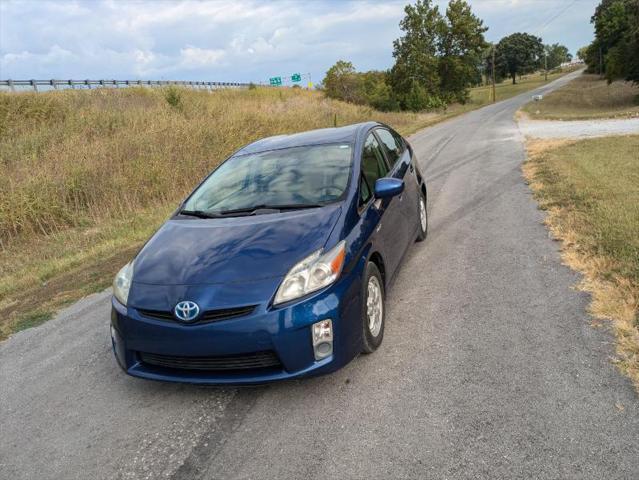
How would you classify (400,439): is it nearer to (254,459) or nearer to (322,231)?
(254,459)

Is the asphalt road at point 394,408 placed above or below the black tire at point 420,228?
below

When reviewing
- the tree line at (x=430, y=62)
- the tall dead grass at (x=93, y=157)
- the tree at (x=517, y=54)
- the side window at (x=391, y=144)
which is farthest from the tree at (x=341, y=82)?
the tree at (x=517, y=54)

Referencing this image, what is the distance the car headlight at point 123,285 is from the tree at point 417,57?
52.2 metres

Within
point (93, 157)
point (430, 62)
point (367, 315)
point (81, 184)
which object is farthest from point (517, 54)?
point (367, 315)

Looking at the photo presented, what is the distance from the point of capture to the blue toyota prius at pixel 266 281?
9.29 feet

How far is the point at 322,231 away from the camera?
3283 mm

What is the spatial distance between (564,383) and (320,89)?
4806 centimetres

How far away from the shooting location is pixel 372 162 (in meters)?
4.51

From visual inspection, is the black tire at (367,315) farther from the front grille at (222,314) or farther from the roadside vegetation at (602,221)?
the roadside vegetation at (602,221)

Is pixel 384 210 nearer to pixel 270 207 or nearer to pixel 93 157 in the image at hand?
pixel 270 207

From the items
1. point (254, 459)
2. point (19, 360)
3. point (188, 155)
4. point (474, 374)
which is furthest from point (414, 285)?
point (188, 155)

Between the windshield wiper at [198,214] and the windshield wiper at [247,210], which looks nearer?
the windshield wiper at [247,210]

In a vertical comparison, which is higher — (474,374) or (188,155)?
(188,155)

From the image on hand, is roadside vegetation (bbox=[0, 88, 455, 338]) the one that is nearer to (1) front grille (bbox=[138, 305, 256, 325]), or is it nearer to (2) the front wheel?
(1) front grille (bbox=[138, 305, 256, 325])
